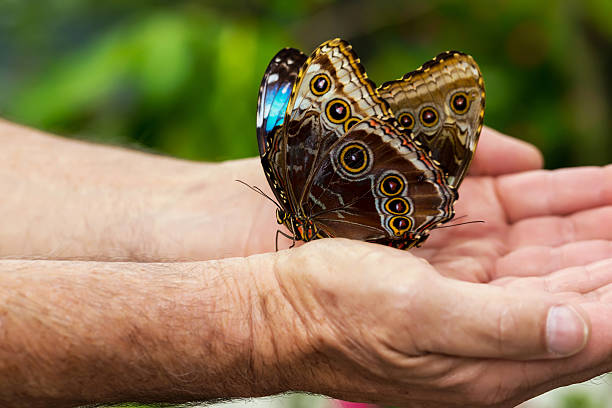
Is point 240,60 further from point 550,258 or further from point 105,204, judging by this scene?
point 550,258

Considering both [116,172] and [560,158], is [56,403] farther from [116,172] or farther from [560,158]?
[560,158]

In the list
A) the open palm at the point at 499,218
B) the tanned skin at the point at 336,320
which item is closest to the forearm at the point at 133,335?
the tanned skin at the point at 336,320

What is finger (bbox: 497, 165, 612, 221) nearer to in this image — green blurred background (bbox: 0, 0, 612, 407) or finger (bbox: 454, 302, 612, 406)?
finger (bbox: 454, 302, 612, 406)

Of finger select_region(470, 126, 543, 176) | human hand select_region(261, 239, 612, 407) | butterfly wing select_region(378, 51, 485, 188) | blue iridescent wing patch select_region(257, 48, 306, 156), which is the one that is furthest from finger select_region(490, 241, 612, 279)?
blue iridescent wing patch select_region(257, 48, 306, 156)

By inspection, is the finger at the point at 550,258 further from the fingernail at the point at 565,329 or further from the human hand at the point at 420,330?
the fingernail at the point at 565,329

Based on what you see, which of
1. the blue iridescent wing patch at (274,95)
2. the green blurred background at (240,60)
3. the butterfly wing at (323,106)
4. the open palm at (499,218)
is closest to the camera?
the butterfly wing at (323,106)

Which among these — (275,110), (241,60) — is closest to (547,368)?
(275,110)
